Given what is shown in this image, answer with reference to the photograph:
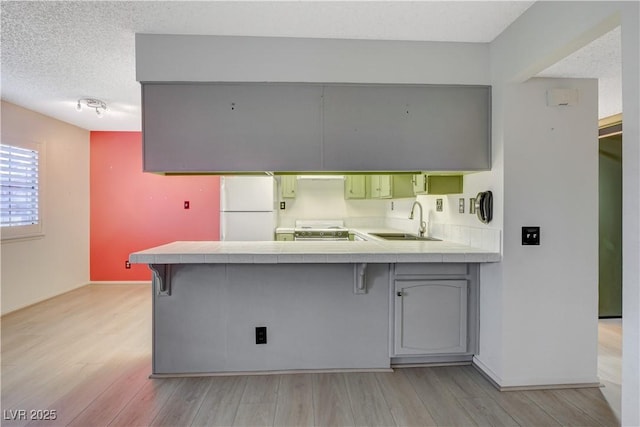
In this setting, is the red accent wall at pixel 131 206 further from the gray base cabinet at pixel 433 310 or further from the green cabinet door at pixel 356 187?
the gray base cabinet at pixel 433 310

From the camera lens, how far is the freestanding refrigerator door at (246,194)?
15.7ft

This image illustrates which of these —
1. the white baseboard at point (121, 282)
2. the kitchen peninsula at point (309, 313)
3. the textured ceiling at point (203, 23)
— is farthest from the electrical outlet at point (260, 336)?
the white baseboard at point (121, 282)

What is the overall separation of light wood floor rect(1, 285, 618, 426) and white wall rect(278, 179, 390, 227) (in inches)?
123

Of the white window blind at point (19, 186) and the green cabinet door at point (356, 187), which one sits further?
the green cabinet door at point (356, 187)

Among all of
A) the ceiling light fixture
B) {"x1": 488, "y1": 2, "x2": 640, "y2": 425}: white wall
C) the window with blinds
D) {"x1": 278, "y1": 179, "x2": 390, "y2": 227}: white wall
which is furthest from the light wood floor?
{"x1": 278, "y1": 179, "x2": 390, "y2": 227}: white wall

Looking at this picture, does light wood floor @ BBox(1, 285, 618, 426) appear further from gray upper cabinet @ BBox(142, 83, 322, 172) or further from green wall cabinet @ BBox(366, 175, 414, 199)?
green wall cabinet @ BBox(366, 175, 414, 199)

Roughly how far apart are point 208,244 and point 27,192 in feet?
9.56

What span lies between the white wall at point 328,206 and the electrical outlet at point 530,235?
3.36 meters

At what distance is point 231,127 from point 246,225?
2400 mm

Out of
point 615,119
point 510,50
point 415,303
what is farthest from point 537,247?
point 615,119

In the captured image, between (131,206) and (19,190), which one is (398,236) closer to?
(131,206)

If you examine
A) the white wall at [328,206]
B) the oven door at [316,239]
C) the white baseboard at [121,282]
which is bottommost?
the white baseboard at [121,282]

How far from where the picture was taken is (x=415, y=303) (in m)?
2.68

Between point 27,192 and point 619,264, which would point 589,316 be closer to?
point 619,264
